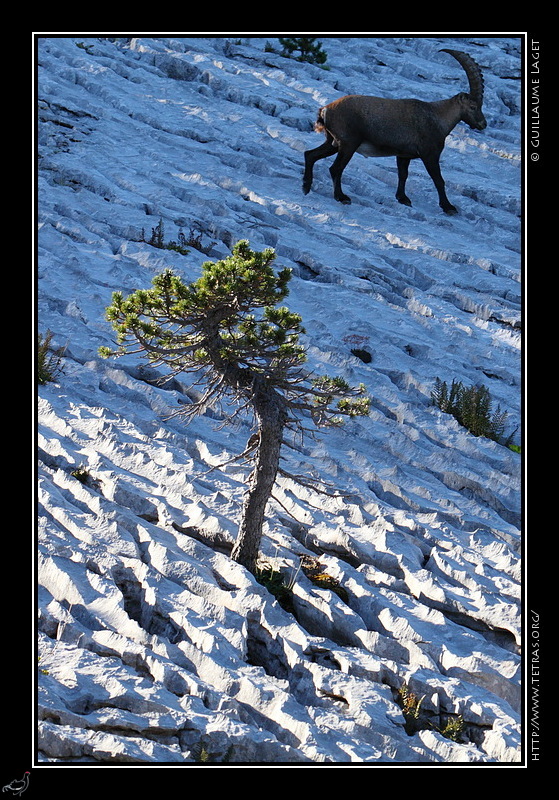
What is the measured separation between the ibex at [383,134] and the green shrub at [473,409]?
19.8ft

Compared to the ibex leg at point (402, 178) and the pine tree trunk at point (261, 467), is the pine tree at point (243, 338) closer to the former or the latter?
the pine tree trunk at point (261, 467)

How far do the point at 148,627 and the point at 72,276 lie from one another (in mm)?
6456

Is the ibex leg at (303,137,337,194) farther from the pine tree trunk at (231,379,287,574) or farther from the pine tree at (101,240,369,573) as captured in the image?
the pine tree trunk at (231,379,287,574)

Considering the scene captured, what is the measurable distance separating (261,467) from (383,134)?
9.69 m

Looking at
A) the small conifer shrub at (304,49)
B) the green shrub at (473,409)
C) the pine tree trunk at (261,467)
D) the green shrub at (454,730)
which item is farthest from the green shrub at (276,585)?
the small conifer shrub at (304,49)

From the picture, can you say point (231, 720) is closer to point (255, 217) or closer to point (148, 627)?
point (148, 627)

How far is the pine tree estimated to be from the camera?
264 inches

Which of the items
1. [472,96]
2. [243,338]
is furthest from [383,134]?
[243,338]

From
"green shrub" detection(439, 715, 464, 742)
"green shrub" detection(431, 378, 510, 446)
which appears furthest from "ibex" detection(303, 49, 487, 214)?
"green shrub" detection(439, 715, 464, 742)

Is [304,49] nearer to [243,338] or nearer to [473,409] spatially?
[473,409]

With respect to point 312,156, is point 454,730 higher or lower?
lower

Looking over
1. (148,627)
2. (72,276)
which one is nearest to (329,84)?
(72,276)

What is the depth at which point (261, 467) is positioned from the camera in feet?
24.0
